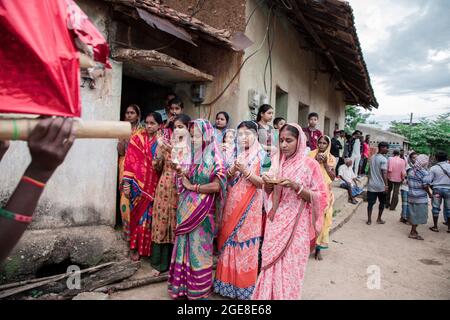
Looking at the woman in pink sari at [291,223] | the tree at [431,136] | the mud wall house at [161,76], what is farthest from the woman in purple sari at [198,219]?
the tree at [431,136]

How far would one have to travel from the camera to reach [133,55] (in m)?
3.70

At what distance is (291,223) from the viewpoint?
2.83 m

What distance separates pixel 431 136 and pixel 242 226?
23.6m

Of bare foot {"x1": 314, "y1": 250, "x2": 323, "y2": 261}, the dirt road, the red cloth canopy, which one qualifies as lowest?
the dirt road

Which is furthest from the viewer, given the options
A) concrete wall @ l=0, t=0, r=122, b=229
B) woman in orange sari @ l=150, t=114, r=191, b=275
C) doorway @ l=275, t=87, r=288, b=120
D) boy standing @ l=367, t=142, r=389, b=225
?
boy standing @ l=367, t=142, r=389, b=225

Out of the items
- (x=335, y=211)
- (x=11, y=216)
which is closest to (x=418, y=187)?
(x=335, y=211)

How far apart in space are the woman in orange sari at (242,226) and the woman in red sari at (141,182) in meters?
1.04

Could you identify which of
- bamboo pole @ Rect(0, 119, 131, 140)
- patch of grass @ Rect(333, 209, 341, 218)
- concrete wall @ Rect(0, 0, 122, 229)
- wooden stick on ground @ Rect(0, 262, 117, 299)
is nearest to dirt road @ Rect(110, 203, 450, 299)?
wooden stick on ground @ Rect(0, 262, 117, 299)

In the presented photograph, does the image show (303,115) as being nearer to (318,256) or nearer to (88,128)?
(318,256)

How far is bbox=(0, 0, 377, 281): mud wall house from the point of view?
3434 millimetres

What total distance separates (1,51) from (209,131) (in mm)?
2477

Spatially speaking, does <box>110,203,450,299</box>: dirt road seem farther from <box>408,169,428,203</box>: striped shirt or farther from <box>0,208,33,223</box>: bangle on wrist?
<box>0,208,33,223</box>: bangle on wrist

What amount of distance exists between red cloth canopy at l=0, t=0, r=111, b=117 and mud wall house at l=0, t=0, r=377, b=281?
2.63 metres

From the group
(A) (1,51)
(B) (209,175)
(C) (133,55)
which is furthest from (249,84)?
(A) (1,51)
